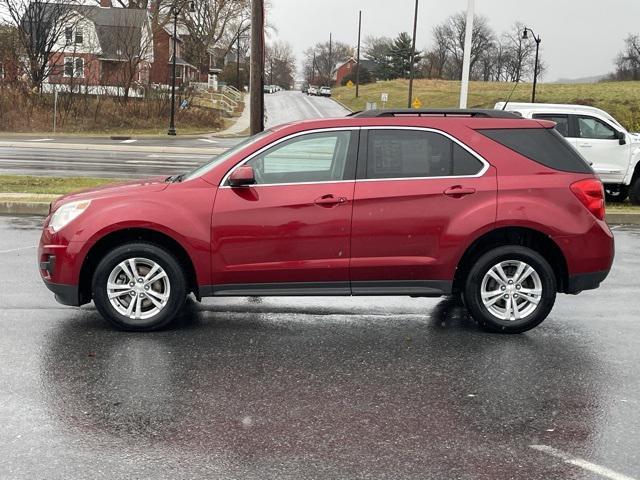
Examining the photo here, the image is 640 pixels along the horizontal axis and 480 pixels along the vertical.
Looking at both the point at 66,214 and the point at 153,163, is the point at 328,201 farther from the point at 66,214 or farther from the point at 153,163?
the point at 153,163

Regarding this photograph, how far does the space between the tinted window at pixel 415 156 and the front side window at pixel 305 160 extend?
252 millimetres

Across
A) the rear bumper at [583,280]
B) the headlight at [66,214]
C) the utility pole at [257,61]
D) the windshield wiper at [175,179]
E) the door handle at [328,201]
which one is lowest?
the rear bumper at [583,280]

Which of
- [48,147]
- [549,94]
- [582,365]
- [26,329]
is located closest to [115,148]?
[48,147]

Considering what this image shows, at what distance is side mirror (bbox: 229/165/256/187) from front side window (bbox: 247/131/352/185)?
0.55 ft

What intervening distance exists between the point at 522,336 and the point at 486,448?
2405mm

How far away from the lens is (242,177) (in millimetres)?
5699

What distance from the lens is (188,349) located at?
18.0 ft

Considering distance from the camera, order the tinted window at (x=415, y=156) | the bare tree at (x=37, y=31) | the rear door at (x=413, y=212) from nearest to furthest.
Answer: the rear door at (x=413, y=212), the tinted window at (x=415, y=156), the bare tree at (x=37, y=31)

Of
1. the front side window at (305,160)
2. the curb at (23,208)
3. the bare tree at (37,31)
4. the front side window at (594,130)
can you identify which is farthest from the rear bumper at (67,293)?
the bare tree at (37,31)

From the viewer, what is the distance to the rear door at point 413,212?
582 centimetres

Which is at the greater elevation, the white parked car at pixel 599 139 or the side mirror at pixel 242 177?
the white parked car at pixel 599 139

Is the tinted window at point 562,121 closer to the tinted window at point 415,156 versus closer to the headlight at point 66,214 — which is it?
the tinted window at point 415,156

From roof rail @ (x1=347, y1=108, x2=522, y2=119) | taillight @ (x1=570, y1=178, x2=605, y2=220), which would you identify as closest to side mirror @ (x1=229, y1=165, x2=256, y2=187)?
roof rail @ (x1=347, y1=108, x2=522, y2=119)

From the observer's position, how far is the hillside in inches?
2270
